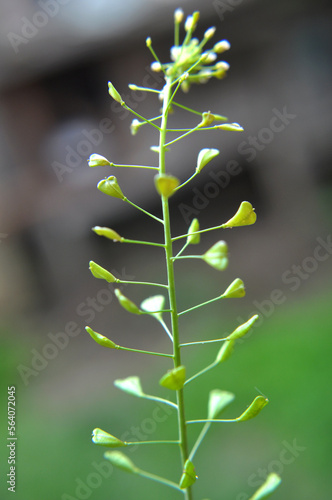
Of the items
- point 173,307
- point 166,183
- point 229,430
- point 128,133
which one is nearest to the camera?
point 166,183

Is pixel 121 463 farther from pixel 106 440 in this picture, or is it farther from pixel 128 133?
pixel 128 133

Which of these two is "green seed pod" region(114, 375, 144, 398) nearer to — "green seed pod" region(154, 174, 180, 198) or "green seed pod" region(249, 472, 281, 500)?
"green seed pod" region(249, 472, 281, 500)

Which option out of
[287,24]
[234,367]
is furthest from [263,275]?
[287,24]

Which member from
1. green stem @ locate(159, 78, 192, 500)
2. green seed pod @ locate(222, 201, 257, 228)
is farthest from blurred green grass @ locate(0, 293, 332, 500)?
green seed pod @ locate(222, 201, 257, 228)

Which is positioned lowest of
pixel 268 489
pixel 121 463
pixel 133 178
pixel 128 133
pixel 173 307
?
pixel 268 489

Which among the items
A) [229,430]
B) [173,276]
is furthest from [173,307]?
[229,430]

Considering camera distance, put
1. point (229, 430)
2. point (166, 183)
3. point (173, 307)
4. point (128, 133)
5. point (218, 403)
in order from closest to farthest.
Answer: point (166, 183) → point (173, 307) → point (218, 403) → point (229, 430) → point (128, 133)

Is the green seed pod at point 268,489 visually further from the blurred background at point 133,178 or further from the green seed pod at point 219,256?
the blurred background at point 133,178
